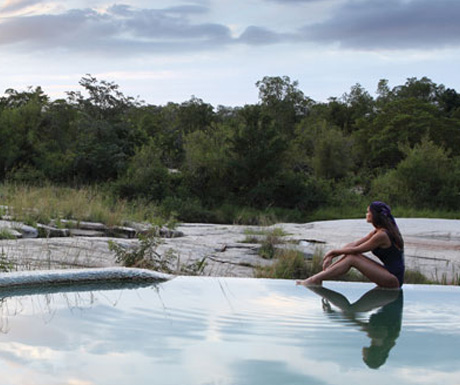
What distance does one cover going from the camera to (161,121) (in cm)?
3441

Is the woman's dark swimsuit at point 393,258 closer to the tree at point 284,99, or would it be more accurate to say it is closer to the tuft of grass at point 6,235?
the tuft of grass at point 6,235

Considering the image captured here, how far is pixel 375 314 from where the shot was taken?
419 centimetres

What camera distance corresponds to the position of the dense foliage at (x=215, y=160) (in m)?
17.5

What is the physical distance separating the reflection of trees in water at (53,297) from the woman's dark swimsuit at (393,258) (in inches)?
71.6

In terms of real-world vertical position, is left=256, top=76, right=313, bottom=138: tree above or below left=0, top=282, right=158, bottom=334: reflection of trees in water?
above

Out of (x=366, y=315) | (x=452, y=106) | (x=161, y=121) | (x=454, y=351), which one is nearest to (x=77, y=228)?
(x=366, y=315)

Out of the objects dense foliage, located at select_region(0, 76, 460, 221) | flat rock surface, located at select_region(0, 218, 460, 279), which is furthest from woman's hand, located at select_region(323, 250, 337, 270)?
dense foliage, located at select_region(0, 76, 460, 221)

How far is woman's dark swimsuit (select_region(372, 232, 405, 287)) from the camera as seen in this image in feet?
15.5

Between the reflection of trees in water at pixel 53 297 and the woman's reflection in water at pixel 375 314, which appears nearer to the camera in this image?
the woman's reflection in water at pixel 375 314

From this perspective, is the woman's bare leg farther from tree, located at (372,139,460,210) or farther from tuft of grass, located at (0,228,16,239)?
tree, located at (372,139,460,210)

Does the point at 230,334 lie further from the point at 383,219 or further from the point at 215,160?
the point at 215,160

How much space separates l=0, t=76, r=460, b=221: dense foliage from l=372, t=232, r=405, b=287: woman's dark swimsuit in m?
10.1

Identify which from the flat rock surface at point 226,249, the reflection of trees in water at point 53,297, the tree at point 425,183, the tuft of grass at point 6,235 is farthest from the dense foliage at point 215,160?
the reflection of trees in water at point 53,297

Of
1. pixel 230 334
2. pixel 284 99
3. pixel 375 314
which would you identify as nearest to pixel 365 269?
pixel 375 314
